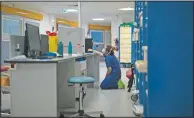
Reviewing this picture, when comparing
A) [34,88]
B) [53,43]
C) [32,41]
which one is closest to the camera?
[34,88]

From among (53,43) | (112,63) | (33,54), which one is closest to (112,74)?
(112,63)

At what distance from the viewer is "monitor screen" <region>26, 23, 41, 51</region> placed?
3.31 meters

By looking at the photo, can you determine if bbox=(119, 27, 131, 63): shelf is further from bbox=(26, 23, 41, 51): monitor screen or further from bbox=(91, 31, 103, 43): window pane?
bbox=(26, 23, 41, 51): monitor screen

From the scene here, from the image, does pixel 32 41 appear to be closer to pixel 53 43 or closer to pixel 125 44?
pixel 53 43

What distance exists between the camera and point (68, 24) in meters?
15.6

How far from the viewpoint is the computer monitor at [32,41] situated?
130 inches

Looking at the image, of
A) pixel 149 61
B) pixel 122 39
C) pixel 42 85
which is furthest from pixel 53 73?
pixel 122 39

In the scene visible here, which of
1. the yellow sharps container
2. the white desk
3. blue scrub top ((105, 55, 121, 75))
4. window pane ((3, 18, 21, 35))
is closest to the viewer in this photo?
the white desk

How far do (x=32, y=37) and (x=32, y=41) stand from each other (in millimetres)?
60

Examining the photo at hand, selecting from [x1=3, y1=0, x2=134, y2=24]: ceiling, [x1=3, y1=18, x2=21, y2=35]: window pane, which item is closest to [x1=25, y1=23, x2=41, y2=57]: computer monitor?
[x1=3, y1=0, x2=134, y2=24]: ceiling

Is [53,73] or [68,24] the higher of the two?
[68,24]

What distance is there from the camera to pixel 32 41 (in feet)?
11.2

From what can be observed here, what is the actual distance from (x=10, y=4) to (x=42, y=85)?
728cm

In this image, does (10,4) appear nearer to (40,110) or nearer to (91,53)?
(91,53)
